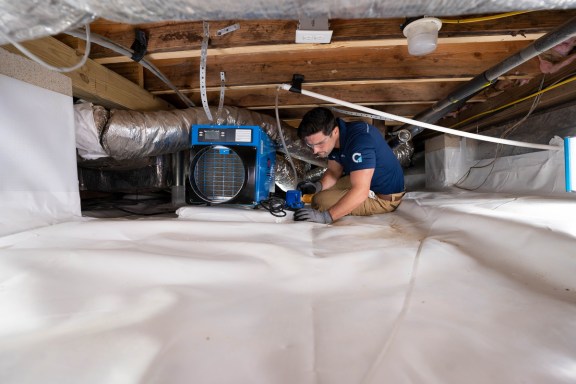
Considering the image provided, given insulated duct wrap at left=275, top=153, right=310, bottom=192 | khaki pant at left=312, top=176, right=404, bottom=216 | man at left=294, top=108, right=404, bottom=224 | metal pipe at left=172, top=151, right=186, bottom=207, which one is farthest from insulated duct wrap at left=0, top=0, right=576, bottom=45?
insulated duct wrap at left=275, top=153, right=310, bottom=192

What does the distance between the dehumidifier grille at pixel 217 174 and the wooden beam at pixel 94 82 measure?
25.2 inches

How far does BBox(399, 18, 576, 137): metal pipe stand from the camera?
94cm

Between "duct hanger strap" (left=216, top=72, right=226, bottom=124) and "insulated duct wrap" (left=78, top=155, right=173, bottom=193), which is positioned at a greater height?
"duct hanger strap" (left=216, top=72, right=226, bottom=124)

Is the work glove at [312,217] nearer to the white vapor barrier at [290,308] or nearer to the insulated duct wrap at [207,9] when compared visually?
the white vapor barrier at [290,308]

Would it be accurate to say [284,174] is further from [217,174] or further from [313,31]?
[313,31]

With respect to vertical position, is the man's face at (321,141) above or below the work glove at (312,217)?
above

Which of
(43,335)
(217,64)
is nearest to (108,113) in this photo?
(217,64)

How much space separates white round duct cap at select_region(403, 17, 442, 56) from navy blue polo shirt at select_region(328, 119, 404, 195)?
537 millimetres

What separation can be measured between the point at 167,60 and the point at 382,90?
4.78ft

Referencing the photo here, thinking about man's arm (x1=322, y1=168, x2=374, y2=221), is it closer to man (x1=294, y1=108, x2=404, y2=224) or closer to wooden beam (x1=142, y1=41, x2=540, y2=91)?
man (x1=294, y1=108, x2=404, y2=224)

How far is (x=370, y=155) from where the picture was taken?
146cm

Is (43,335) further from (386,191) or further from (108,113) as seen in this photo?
(386,191)

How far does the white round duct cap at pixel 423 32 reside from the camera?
1042mm

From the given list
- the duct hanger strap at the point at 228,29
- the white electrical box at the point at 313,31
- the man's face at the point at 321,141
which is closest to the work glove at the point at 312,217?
the man's face at the point at 321,141
